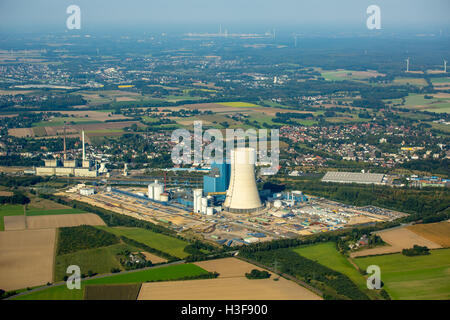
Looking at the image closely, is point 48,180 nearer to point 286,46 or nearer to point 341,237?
point 341,237

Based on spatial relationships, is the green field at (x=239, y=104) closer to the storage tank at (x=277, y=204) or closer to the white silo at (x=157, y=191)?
the white silo at (x=157, y=191)

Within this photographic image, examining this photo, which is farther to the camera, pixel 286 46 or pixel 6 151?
pixel 286 46

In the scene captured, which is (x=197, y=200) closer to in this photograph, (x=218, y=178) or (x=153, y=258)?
(x=218, y=178)

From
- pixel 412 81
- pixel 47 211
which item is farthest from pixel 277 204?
pixel 412 81

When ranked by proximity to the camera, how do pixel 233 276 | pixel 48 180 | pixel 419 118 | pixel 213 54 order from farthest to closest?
pixel 213 54
pixel 419 118
pixel 48 180
pixel 233 276

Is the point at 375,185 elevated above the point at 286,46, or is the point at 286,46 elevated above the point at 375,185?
the point at 286,46

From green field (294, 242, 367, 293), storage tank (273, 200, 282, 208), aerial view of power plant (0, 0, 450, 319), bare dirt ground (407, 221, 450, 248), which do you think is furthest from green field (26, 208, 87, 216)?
bare dirt ground (407, 221, 450, 248)

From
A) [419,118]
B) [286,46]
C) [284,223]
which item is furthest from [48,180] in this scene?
[286,46]
